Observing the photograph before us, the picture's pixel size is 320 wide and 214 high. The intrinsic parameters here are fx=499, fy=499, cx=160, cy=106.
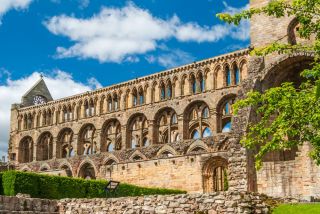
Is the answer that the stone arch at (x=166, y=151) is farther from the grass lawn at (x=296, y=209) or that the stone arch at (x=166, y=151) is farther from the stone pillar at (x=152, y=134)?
the grass lawn at (x=296, y=209)

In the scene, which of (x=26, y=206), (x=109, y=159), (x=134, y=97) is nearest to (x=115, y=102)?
(x=134, y=97)

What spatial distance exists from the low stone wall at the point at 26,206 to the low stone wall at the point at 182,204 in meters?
0.78

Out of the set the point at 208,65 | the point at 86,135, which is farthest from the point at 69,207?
the point at 86,135

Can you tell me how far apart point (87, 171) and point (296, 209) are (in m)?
36.7

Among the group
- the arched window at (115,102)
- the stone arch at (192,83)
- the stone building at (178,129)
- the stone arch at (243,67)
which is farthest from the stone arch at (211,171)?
the arched window at (115,102)

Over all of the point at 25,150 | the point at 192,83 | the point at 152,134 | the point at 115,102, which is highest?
the point at 192,83

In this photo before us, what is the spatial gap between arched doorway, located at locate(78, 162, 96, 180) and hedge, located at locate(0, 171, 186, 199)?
807 inches

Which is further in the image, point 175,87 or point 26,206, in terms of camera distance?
point 175,87

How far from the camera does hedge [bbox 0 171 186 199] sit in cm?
2212

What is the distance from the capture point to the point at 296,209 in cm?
1363

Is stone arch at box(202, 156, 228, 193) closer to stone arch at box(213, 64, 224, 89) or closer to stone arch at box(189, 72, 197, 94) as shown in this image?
stone arch at box(213, 64, 224, 89)

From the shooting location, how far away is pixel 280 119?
50.8 feet

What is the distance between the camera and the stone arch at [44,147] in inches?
2302

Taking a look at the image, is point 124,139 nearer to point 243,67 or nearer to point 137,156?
point 137,156
